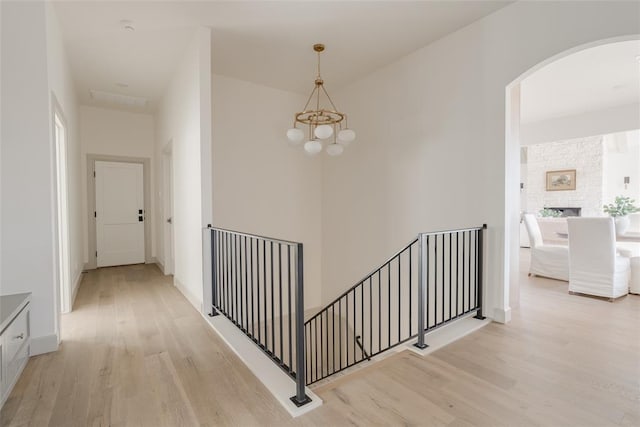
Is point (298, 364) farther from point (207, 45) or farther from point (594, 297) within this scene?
point (594, 297)

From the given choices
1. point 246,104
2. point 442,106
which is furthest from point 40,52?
point 442,106

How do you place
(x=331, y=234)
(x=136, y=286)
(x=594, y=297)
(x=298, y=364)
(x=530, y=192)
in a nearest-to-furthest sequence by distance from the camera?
(x=298, y=364)
(x=594, y=297)
(x=136, y=286)
(x=331, y=234)
(x=530, y=192)

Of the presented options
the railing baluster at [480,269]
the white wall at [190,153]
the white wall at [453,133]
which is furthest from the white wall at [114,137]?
the railing baluster at [480,269]

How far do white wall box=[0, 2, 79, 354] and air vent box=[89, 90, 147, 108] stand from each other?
278 cm

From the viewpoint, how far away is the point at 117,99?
17.1ft

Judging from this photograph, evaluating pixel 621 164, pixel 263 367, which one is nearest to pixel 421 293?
pixel 263 367

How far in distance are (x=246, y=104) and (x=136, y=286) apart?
3.01 meters

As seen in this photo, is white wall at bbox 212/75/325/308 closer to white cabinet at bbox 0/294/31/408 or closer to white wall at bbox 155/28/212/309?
white wall at bbox 155/28/212/309

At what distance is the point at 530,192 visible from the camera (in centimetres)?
924

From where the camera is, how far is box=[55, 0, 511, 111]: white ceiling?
9.70ft

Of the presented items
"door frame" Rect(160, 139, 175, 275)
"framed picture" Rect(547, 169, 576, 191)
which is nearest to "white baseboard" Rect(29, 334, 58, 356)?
"door frame" Rect(160, 139, 175, 275)

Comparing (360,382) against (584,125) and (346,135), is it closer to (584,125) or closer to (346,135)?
(346,135)

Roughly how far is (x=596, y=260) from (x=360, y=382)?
Answer: 12.1 ft

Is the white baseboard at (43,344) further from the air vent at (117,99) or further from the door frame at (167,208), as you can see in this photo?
the air vent at (117,99)
